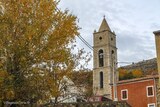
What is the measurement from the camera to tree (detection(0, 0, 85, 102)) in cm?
1484

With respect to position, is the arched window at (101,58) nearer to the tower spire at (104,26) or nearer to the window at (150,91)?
the tower spire at (104,26)

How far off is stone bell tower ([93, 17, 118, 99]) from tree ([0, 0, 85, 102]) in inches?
2062

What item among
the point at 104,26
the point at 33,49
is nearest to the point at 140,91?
the point at 33,49

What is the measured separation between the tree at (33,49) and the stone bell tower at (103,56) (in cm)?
5237

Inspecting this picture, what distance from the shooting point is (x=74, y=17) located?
16781 millimetres

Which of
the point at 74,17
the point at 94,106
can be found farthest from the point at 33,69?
the point at 94,106

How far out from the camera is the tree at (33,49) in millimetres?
14844

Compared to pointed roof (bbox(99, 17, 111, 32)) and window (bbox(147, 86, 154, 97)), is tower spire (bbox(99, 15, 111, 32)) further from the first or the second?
window (bbox(147, 86, 154, 97))

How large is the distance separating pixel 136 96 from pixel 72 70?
30.3 m

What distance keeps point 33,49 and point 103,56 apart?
185 ft

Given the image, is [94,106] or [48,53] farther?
[94,106]

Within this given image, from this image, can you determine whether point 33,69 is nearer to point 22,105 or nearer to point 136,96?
point 22,105

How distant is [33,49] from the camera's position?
15219 mm

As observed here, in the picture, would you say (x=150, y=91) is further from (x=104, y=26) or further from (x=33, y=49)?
(x=104, y=26)
